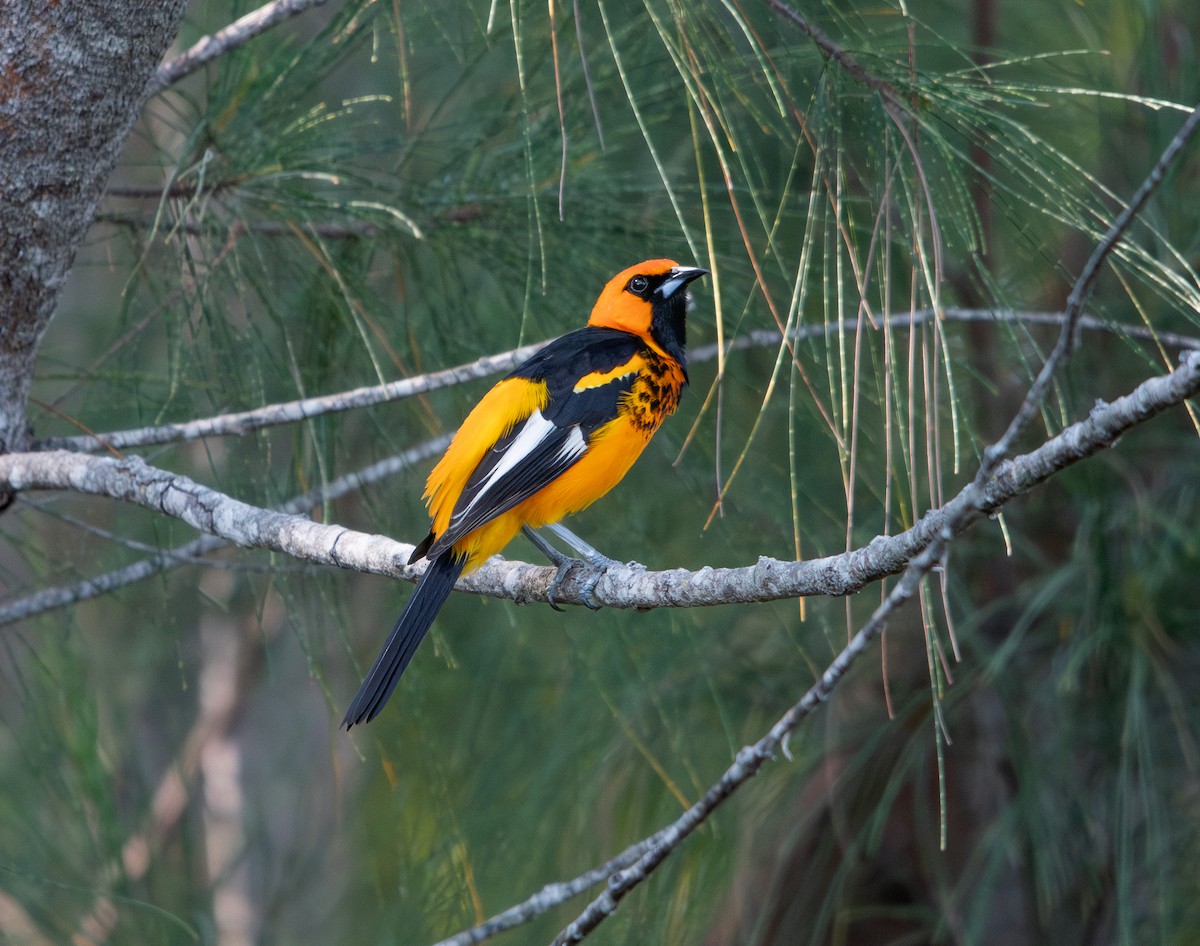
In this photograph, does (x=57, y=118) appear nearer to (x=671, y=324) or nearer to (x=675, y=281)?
(x=675, y=281)

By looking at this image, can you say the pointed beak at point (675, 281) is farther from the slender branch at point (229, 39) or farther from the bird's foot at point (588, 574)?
the slender branch at point (229, 39)

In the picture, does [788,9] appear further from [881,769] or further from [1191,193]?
[881,769]

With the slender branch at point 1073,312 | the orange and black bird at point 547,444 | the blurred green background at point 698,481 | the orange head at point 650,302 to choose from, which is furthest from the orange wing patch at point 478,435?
the slender branch at point 1073,312

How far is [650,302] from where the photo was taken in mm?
Result: 2594

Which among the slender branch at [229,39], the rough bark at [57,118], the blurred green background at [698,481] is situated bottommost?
the blurred green background at [698,481]

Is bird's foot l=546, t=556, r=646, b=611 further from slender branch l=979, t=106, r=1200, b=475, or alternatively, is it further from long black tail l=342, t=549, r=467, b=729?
slender branch l=979, t=106, r=1200, b=475

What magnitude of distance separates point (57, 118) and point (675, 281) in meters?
1.31

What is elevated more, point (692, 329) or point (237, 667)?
point (692, 329)

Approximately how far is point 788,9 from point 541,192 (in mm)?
851

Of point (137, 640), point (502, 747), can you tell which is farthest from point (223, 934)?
point (502, 747)

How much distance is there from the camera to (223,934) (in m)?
4.07

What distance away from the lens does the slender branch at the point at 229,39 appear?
181cm

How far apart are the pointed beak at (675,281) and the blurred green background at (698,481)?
6 cm

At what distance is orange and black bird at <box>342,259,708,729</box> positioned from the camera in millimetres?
2002
